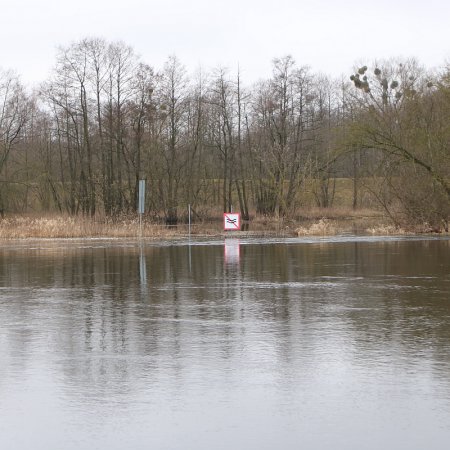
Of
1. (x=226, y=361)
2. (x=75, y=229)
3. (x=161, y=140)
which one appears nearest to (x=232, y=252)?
(x=75, y=229)

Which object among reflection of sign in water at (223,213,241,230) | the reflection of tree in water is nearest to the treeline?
reflection of sign in water at (223,213,241,230)

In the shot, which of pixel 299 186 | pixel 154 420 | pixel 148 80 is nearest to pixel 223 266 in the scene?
pixel 154 420

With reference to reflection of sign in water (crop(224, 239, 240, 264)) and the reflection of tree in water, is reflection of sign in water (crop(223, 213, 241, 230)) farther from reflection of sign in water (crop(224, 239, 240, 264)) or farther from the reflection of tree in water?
the reflection of tree in water

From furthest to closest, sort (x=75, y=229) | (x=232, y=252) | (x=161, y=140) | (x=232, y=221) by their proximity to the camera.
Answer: (x=161, y=140)
(x=232, y=221)
(x=75, y=229)
(x=232, y=252)

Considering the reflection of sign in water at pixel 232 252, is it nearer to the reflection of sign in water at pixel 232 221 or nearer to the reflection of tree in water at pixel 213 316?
the reflection of tree in water at pixel 213 316

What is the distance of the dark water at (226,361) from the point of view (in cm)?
588

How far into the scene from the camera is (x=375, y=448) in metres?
5.42

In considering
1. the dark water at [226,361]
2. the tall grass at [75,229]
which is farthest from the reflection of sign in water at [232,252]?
the tall grass at [75,229]

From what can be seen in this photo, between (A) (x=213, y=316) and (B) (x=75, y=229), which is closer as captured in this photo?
(A) (x=213, y=316)

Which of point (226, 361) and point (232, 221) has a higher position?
point (232, 221)

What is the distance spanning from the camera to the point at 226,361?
8.43 metres

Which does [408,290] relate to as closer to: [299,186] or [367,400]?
[367,400]

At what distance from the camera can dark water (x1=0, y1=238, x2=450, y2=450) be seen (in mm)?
5877

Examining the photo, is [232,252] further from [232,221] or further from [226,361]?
[226,361]
